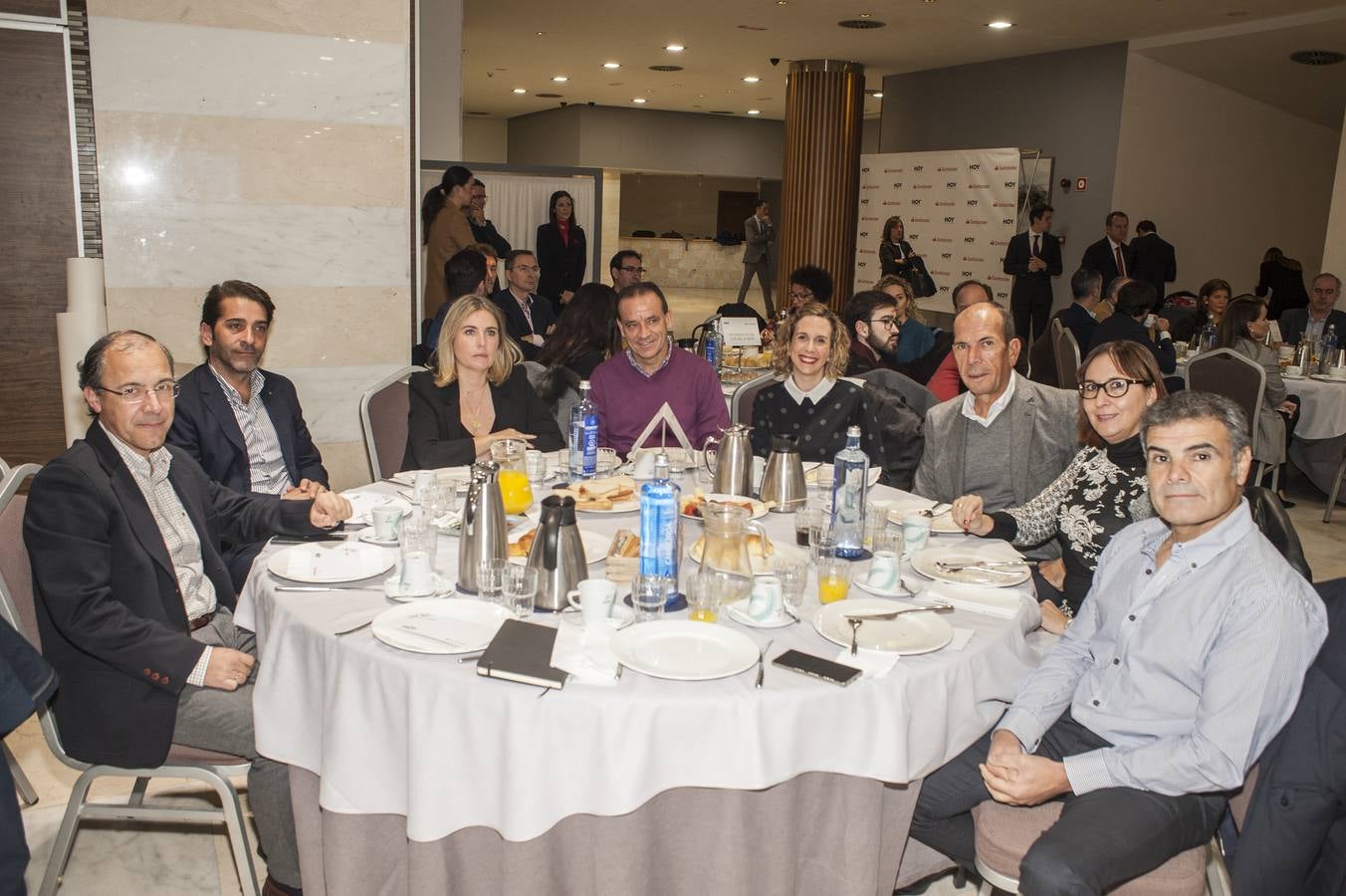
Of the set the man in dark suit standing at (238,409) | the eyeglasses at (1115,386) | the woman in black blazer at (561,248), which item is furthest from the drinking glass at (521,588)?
the woman in black blazer at (561,248)

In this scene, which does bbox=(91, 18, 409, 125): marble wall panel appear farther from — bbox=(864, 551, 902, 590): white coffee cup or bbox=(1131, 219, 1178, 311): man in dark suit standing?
bbox=(1131, 219, 1178, 311): man in dark suit standing

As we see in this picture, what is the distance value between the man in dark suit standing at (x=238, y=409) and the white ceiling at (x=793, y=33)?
5.27 meters

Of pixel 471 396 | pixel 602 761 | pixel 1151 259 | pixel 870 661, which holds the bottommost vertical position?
pixel 602 761

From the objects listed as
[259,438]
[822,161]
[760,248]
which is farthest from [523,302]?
[760,248]

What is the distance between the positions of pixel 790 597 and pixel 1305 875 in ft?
3.19

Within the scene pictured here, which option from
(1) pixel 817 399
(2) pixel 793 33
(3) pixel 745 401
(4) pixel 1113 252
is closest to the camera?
(1) pixel 817 399

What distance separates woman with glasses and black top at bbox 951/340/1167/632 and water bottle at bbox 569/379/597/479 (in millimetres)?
1031

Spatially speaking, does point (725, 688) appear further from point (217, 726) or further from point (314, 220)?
point (314, 220)

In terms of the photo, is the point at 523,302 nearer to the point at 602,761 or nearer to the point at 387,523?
the point at 387,523

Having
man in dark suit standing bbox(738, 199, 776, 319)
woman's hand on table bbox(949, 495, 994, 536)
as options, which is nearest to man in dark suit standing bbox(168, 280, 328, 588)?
woman's hand on table bbox(949, 495, 994, 536)

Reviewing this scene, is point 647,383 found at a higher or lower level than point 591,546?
higher

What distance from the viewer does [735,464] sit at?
2832 millimetres

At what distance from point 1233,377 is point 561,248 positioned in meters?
4.57

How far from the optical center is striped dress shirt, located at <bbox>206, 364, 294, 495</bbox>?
3.31 m
